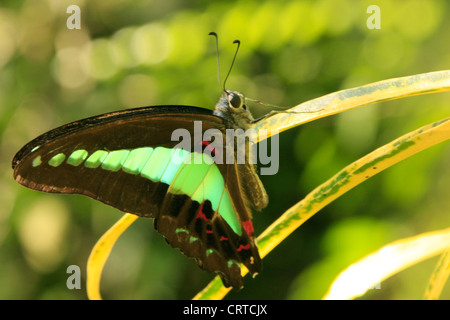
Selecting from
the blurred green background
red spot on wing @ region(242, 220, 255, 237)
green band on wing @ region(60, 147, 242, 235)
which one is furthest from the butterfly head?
the blurred green background

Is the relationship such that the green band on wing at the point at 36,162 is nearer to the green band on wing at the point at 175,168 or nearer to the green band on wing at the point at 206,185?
the green band on wing at the point at 175,168

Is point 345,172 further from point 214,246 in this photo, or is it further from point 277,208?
point 277,208

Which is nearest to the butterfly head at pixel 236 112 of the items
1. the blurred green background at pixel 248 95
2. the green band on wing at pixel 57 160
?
the green band on wing at pixel 57 160

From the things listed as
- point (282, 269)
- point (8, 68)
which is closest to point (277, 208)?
point (282, 269)

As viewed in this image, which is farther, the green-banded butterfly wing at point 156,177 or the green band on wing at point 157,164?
the green band on wing at point 157,164

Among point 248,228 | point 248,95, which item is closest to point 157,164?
point 248,228

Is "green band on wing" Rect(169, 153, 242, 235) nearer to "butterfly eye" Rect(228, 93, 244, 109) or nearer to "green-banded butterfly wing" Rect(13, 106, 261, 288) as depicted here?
"green-banded butterfly wing" Rect(13, 106, 261, 288)
